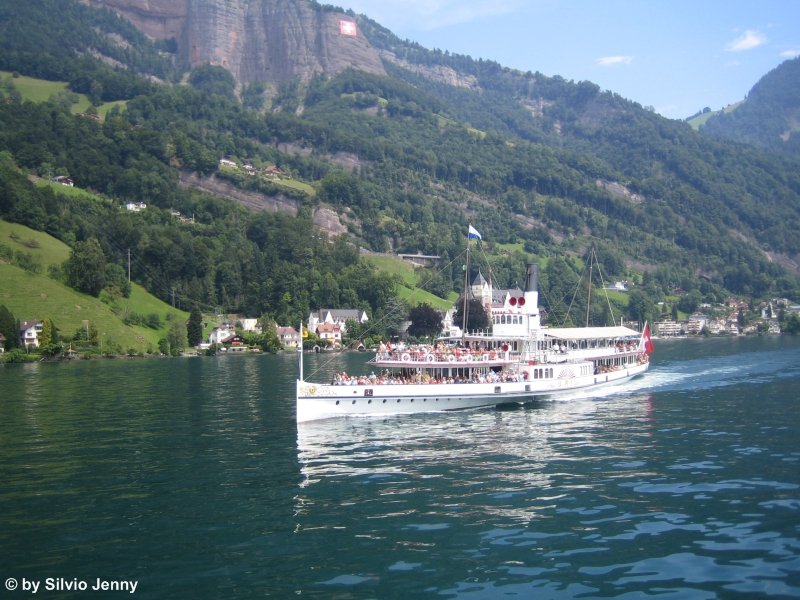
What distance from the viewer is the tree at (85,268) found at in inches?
5655

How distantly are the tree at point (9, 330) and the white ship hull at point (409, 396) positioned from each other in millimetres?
85036

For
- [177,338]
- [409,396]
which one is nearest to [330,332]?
[177,338]

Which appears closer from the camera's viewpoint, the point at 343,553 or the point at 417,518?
the point at 343,553

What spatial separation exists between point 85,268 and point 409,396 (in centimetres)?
10409

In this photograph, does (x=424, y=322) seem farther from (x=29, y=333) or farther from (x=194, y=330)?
(x=29, y=333)

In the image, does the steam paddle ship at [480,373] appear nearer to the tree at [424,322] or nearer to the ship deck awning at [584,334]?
the ship deck awning at [584,334]

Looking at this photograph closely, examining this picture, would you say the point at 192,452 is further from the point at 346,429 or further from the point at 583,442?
the point at 583,442

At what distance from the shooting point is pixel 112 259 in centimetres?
17475

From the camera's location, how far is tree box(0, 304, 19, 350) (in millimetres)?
121938

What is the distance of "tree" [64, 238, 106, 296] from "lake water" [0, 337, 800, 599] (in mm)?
89284

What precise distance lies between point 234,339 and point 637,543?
145233mm

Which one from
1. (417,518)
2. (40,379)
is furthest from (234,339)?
(417,518)

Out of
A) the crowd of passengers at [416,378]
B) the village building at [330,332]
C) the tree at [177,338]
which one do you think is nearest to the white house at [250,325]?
the village building at [330,332]

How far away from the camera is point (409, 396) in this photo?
6066 centimetres
